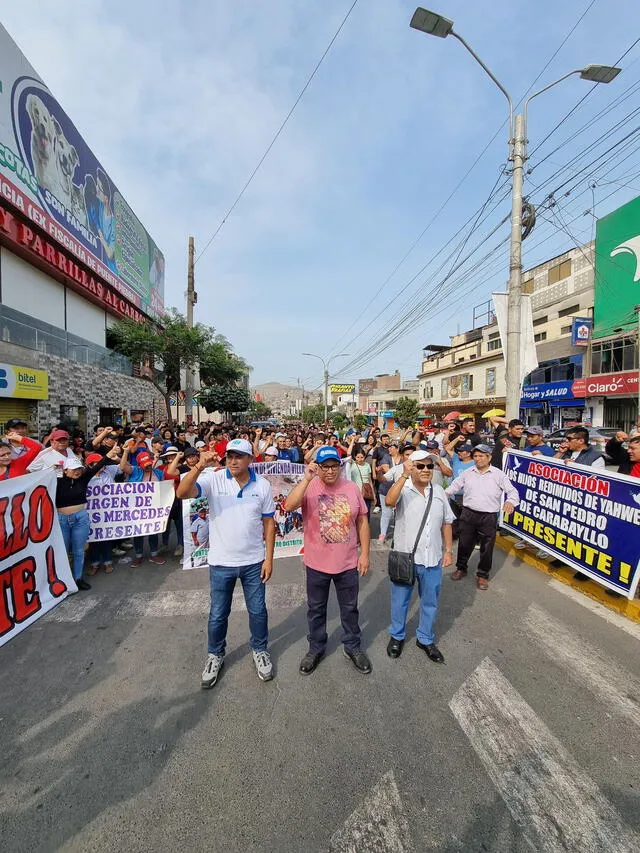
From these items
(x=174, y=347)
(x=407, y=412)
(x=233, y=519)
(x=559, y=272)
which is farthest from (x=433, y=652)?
(x=407, y=412)

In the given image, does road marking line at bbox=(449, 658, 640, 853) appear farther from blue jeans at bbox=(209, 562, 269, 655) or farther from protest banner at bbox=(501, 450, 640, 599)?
protest banner at bbox=(501, 450, 640, 599)

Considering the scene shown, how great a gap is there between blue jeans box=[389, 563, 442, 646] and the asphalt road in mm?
223

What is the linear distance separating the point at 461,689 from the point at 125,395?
2173cm

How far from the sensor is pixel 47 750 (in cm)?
243

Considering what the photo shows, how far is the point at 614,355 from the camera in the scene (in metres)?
21.7

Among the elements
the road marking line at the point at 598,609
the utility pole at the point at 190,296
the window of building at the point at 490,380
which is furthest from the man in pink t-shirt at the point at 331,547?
the window of building at the point at 490,380

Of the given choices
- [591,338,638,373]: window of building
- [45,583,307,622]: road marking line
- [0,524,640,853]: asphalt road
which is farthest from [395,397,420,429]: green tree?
[0,524,640,853]: asphalt road

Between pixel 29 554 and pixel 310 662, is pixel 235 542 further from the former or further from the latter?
pixel 29 554

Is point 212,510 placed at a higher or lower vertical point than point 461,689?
higher

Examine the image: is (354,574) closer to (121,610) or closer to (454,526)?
(121,610)

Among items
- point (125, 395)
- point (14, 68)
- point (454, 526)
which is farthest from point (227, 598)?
point (125, 395)

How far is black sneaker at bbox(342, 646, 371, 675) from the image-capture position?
125 inches

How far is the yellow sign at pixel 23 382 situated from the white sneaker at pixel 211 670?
431 inches

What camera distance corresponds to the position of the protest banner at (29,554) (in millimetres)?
3680
